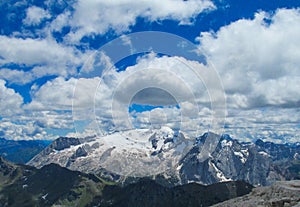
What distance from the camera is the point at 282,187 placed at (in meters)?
54.6

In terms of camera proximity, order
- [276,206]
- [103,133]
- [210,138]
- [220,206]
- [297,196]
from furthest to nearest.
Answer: [210,138]
[220,206]
[103,133]
[297,196]
[276,206]

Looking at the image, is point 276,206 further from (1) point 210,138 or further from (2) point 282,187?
(1) point 210,138

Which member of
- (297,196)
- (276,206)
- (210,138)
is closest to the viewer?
(276,206)

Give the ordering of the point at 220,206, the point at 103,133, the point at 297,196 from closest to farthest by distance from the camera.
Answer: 1. the point at 297,196
2. the point at 103,133
3. the point at 220,206

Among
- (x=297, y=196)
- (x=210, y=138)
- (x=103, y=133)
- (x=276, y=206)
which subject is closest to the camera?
(x=276, y=206)

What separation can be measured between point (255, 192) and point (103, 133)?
91.8ft

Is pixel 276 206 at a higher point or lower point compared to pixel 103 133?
lower

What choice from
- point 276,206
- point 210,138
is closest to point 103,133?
point 210,138

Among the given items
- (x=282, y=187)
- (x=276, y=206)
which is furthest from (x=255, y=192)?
(x=276, y=206)

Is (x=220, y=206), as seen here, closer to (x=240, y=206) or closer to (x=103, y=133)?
(x=240, y=206)

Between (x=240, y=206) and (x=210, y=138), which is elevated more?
(x=210, y=138)

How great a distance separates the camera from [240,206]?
1911 inches

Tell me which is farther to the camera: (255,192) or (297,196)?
(255,192)

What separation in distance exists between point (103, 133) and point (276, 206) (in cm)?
2679
